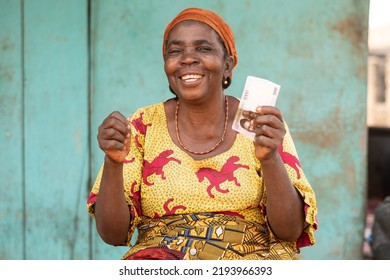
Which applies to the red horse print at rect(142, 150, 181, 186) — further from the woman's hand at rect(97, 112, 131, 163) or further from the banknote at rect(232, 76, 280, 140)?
the banknote at rect(232, 76, 280, 140)

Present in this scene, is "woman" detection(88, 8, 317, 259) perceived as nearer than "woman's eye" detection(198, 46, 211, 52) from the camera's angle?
Yes

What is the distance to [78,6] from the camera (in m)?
4.22

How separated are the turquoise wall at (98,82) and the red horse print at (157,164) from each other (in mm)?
1360

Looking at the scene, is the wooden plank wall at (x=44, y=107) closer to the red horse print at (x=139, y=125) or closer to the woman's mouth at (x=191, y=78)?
the red horse print at (x=139, y=125)

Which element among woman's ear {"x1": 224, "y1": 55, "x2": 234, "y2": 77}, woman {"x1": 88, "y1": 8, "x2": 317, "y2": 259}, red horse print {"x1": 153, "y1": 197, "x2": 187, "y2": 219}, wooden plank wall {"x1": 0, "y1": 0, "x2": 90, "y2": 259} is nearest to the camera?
woman {"x1": 88, "y1": 8, "x2": 317, "y2": 259}

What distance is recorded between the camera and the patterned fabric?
9.04 ft

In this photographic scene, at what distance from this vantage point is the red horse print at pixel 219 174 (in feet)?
9.32

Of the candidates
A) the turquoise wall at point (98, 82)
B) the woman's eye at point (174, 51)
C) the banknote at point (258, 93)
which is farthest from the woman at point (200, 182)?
the turquoise wall at point (98, 82)

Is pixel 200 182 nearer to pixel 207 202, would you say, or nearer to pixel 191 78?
pixel 207 202

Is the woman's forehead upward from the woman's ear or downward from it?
upward

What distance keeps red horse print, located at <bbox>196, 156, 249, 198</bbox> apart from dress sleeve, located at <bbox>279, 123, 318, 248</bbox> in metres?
0.17

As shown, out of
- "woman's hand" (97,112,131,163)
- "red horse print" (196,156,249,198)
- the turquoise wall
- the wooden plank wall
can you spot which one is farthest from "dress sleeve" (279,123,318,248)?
the wooden plank wall
